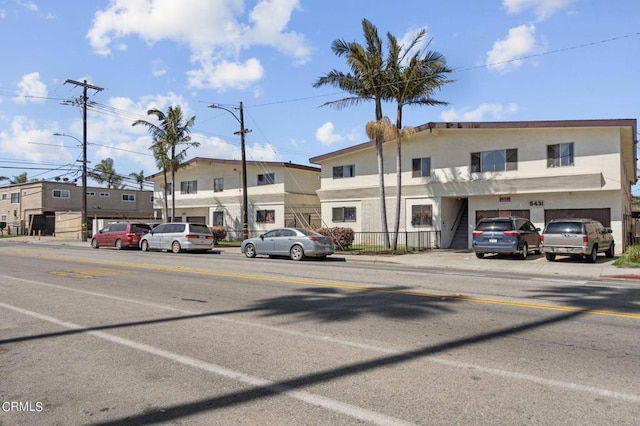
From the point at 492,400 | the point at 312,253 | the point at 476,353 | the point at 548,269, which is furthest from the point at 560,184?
the point at 492,400

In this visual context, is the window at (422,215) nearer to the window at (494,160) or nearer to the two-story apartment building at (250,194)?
the window at (494,160)

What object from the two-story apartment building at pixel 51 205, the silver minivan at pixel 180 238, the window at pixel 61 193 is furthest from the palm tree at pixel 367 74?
the window at pixel 61 193

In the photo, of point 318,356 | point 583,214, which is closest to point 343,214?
point 583,214

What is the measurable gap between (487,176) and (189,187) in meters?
25.6

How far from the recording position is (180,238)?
23.8 metres

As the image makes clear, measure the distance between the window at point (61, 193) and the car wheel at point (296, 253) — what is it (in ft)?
155

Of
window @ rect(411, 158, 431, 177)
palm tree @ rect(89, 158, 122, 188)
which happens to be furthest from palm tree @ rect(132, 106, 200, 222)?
palm tree @ rect(89, 158, 122, 188)

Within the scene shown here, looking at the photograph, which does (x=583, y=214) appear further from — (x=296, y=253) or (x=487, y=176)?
(x=296, y=253)

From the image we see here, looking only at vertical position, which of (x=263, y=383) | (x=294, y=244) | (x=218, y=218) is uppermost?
(x=218, y=218)

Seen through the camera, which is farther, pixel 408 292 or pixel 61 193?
pixel 61 193

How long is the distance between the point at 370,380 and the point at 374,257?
1669cm

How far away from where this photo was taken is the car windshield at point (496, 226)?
18.9 metres

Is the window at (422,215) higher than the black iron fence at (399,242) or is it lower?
higher

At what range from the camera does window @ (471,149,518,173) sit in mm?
24391
